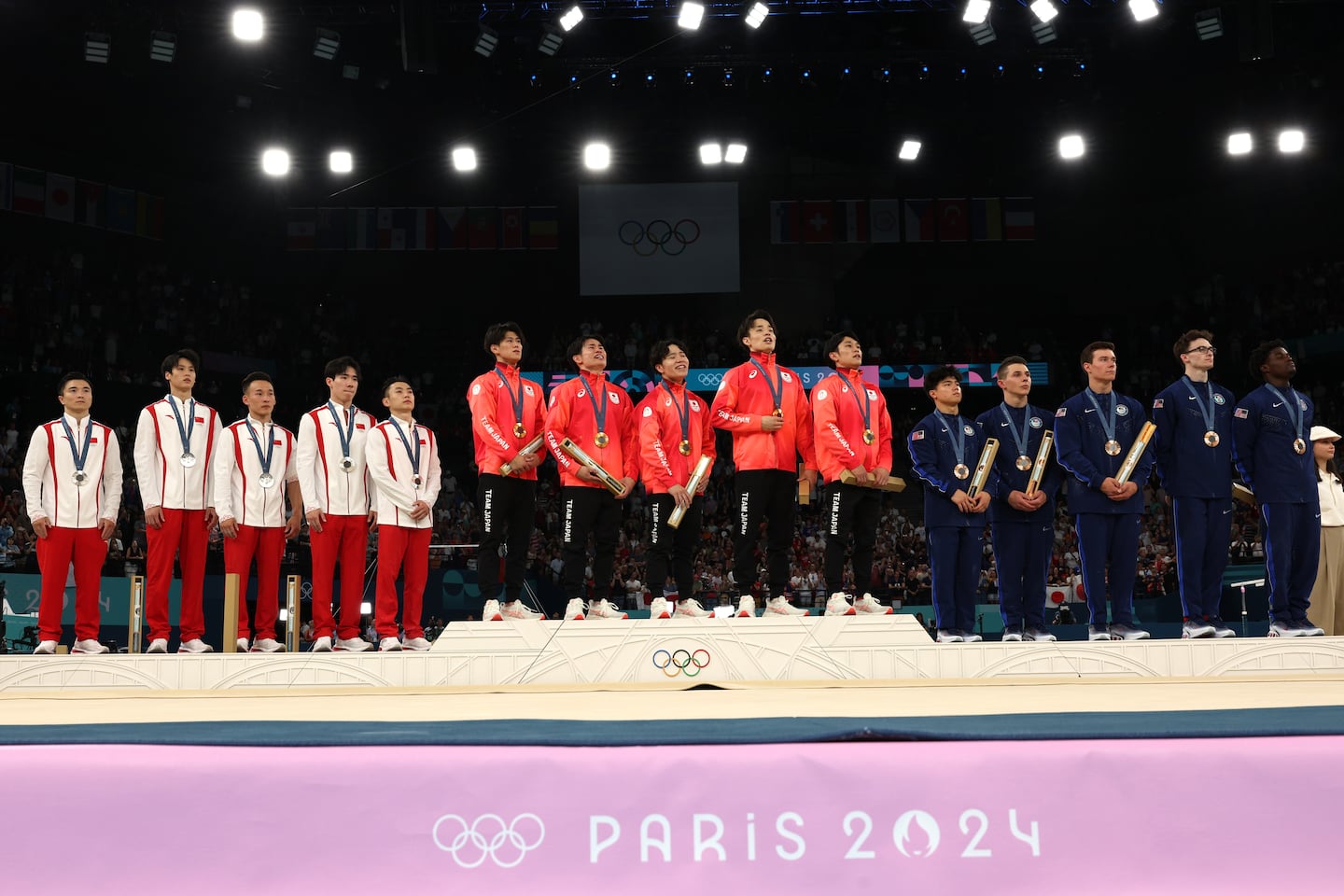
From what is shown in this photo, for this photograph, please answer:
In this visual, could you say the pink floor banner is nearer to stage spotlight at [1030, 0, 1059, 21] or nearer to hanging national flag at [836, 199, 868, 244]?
stage spotlight at [1030, 0, 1059, 21]

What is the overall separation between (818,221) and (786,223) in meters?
0.71

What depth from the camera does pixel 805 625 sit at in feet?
22.2

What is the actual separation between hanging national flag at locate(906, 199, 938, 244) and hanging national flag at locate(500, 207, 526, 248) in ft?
28.4

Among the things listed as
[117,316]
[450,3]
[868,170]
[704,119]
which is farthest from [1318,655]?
[117,316]

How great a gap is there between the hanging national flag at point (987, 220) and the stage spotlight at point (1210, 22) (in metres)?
9.78

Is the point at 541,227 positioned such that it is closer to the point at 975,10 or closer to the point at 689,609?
the point at 975,10

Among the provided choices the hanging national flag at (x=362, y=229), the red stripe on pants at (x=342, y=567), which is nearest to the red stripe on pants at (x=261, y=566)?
the red stripe on pants at (x=342, y=567)

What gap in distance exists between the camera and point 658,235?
→ 22.5m

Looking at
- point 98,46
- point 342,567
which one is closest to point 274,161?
point 98,46

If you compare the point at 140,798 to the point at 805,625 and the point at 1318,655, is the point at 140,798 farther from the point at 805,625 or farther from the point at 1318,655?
the point at 1318,655

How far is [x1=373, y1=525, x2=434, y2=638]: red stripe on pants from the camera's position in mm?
7648

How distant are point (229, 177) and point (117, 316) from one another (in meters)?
4.09

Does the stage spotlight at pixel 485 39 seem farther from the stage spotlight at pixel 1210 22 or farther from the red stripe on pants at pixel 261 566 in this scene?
the stage spotlight at pixel 1210 22

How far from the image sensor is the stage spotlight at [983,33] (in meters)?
14.6
